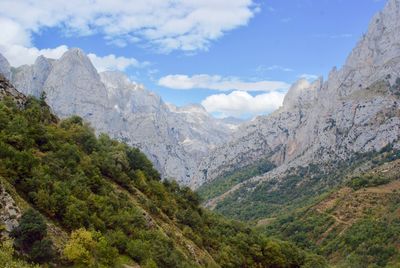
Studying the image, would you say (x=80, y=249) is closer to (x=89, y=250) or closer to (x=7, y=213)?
(x=89, y=250)

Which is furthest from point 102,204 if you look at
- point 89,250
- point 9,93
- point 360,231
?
point 360,231

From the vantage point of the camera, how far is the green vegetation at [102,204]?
50.1 metres

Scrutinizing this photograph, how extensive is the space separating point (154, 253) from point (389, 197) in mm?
154405

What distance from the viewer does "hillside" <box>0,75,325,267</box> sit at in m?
45.2

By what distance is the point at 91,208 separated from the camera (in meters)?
57.8

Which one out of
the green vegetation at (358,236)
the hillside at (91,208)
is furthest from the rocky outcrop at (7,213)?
the green vegetation at (358,236)

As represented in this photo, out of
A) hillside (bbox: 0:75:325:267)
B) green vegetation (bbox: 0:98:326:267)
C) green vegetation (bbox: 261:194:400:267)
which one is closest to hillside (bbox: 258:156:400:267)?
green vegetation (bbox: 261:194:400:267)

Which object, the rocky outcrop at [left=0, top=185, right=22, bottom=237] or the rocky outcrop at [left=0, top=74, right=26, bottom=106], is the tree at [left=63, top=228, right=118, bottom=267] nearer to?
the rocky outcrop at [left=0, top=185, right=22, bottom=237]

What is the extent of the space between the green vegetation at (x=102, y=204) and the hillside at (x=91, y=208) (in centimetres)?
12

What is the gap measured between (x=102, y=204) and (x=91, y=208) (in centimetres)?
224

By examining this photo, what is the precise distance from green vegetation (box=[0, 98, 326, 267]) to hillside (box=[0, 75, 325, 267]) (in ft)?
0.40

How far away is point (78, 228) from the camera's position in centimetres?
5172

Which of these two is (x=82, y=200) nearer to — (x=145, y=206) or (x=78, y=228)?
(x=78, y=228)

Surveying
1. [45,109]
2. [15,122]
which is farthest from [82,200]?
[45,109]
